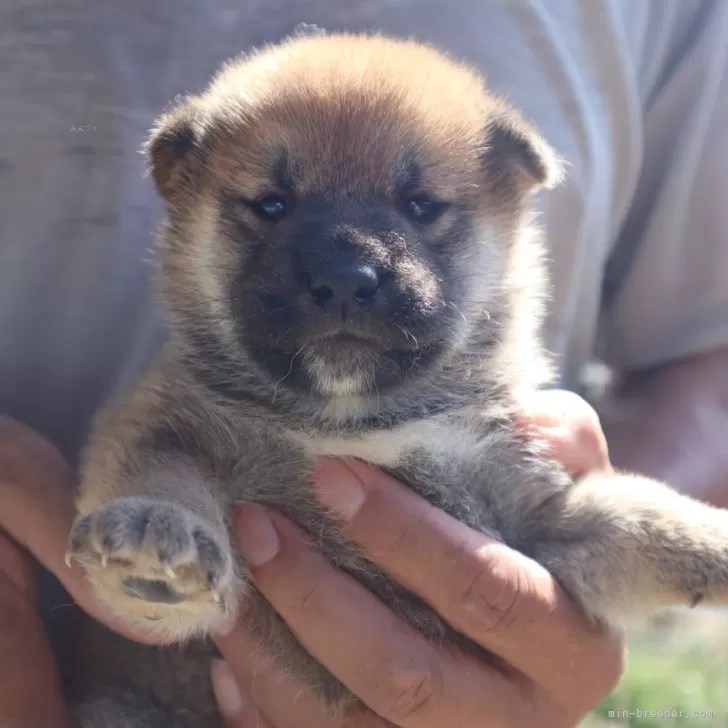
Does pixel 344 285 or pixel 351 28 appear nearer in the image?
pixel 344 285

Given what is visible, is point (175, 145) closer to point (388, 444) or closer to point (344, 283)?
point (344, 283)

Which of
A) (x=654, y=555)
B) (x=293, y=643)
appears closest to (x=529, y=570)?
(x=654, y=555)

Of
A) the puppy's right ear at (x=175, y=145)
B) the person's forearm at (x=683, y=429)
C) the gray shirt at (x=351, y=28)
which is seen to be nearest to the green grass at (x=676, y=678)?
the person's forearm at (x=683, y=429)

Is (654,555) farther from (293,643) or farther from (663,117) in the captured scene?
(663,117)

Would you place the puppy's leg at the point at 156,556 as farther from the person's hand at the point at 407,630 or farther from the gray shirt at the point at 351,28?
the gray shirt at the point at 351,28

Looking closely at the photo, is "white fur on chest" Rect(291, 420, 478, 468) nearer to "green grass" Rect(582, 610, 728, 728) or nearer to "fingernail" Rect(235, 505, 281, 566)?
"fingernail" Rect(235, 505, 281, 566)

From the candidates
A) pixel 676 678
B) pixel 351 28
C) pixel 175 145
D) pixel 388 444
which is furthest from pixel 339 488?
pixel 676 678
